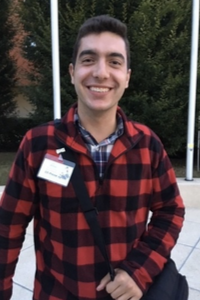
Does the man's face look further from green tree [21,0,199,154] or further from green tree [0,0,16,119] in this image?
green tree [0,0,16,119]

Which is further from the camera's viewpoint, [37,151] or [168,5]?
[168,5]

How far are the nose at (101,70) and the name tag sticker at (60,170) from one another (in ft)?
1.12

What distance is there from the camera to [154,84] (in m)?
5.51

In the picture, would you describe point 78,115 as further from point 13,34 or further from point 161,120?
point 13,34

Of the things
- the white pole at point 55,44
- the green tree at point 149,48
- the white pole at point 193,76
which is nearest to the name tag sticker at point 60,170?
the white pole at point 55,44

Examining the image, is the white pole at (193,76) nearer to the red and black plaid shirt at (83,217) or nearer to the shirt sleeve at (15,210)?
the red and black plaid shirt at (83,217)

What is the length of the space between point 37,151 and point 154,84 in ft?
15.4

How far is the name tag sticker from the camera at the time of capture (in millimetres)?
1123

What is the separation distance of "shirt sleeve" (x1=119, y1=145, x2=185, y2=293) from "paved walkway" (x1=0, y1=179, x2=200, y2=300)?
1.48m

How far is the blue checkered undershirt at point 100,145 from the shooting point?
1.16m

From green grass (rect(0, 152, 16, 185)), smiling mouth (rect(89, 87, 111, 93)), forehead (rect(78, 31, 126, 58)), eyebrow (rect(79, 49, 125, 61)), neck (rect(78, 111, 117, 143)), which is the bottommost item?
green grass (rect(0, 152, 16, 185))

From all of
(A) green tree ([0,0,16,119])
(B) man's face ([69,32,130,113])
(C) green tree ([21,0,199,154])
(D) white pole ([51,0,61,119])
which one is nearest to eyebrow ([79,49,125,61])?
(B) man's face ([69,32,130,113])

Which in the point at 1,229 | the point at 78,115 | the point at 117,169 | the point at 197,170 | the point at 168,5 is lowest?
the point at 197,170

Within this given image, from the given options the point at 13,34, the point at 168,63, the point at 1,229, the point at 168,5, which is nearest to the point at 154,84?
the point at 168,63
